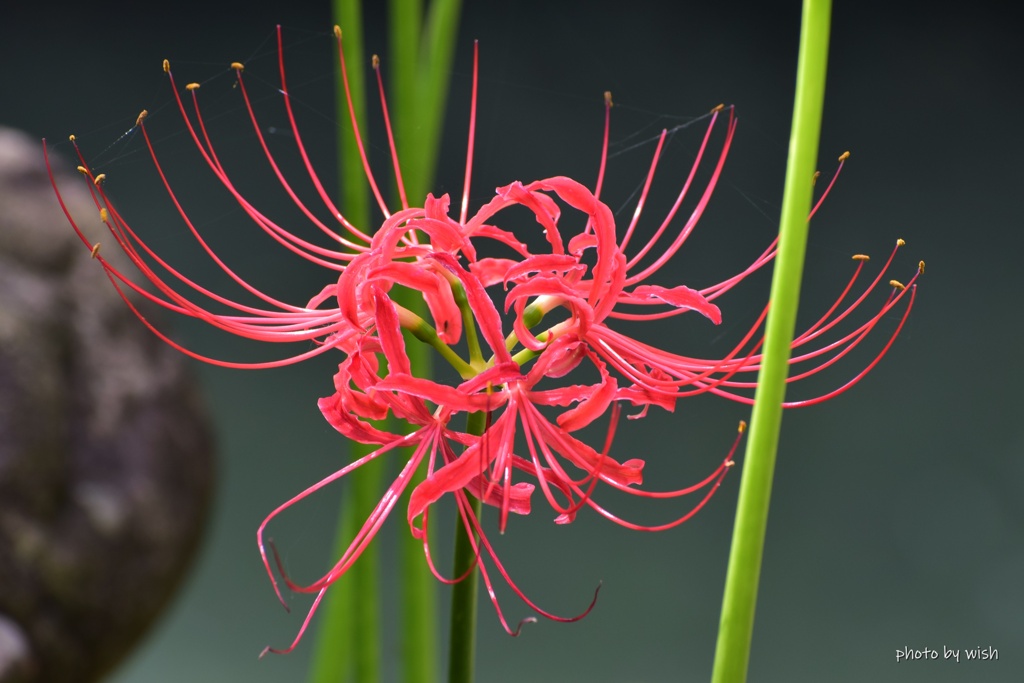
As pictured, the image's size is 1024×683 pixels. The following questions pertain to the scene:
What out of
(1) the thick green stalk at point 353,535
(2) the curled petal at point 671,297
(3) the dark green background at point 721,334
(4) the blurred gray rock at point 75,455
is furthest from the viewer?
(3) the dark green background at point 721,334

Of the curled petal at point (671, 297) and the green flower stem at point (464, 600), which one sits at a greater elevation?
the curled petal at point (671, 297)

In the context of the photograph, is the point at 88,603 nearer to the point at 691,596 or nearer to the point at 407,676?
the point at 407,676

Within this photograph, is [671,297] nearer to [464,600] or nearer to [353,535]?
[464,600]

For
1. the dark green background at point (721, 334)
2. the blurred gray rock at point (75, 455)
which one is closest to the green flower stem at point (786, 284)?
the blurred gray rock at point (75, 455)

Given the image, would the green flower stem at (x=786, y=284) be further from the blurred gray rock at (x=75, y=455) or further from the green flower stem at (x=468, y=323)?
the blurred gray rock at (x=75, y=455)

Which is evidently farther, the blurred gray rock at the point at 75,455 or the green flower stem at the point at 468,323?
the blurred gray rock at the point at 75,455

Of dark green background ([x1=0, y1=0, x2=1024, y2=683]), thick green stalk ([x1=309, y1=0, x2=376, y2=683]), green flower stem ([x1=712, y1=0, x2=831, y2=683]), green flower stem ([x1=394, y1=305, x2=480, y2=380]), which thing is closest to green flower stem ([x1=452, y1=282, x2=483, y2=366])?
green flower stem ([x1=394, y1=305, x2=480, y2=380])
